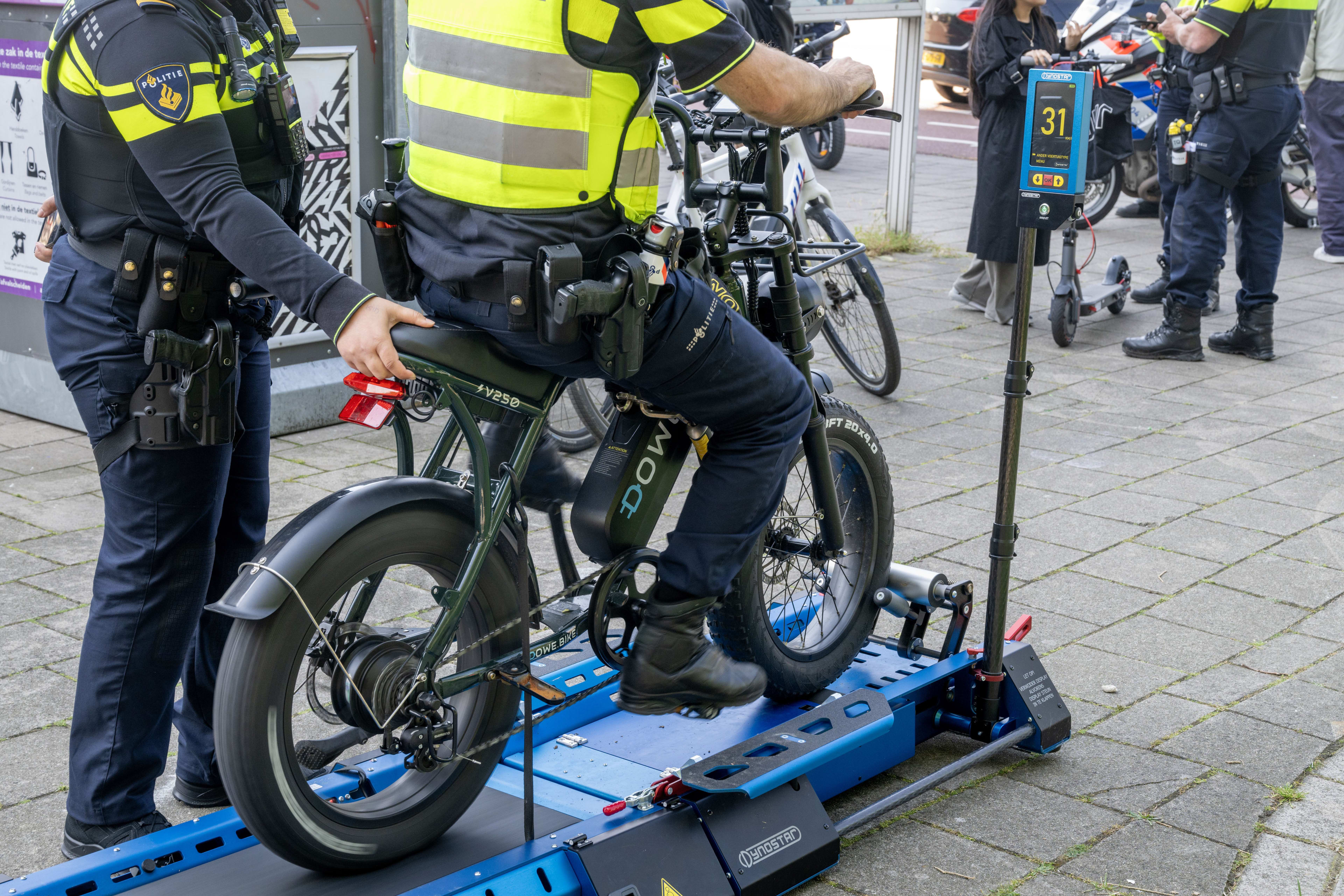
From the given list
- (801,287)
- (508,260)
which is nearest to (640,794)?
(508,260)

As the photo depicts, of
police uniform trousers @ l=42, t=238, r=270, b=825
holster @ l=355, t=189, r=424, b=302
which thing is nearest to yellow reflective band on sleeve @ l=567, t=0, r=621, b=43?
holster @ l=355, t=189, r=424, b=302

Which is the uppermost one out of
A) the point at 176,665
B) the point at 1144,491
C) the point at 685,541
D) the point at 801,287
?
the point at 801,287

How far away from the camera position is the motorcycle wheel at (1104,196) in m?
11.5

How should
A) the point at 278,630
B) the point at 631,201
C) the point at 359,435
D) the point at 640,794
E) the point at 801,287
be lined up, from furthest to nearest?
the point at 359,435 < the point at 801,287 < the point at 640,794 < the point at 631,201 < the point at 278,630

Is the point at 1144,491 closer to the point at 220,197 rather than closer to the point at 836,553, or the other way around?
the point at 836,553

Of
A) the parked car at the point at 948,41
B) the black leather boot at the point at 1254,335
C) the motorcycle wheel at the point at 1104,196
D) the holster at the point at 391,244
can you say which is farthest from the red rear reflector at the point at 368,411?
the parked car at the point at 948,41

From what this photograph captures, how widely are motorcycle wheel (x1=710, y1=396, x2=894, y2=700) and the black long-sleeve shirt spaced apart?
1.31 metres

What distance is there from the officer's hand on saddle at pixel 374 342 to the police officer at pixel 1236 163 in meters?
6.22

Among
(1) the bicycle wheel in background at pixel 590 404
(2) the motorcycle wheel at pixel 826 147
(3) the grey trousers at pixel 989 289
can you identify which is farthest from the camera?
(2) the motorcycle wheel at pixel 826 147

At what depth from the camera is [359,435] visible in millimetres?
6363

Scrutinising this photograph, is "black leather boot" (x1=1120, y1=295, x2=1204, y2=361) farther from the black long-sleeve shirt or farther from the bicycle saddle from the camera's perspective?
the black long-sleeve shirt

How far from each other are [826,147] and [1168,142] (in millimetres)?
6624

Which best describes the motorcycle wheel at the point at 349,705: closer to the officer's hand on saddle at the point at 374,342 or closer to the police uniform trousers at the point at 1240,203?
the officer's hand on saddle at the point at 374,342

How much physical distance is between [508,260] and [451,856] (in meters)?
1.23
